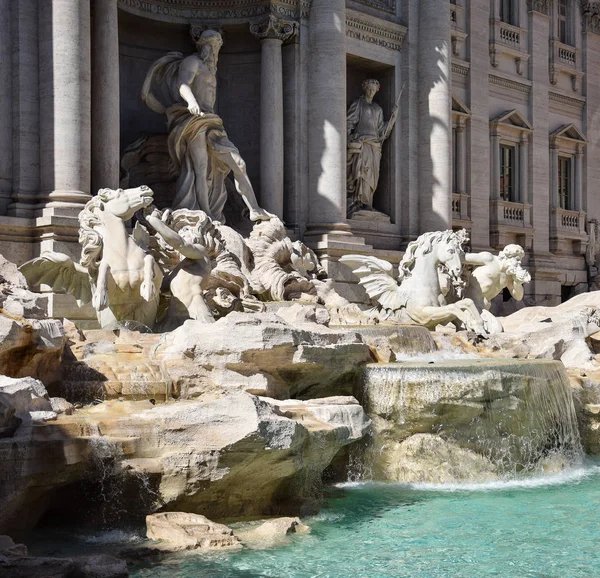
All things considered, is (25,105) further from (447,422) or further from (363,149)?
(447,422)

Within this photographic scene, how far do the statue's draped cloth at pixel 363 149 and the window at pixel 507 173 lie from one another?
471 centimetres

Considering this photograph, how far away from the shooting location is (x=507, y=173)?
21.9 meters

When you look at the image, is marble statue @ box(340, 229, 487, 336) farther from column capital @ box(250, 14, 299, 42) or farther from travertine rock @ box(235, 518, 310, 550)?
travertine rock @ box(235, 518, 310, 550)

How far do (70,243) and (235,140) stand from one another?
16.8 ft

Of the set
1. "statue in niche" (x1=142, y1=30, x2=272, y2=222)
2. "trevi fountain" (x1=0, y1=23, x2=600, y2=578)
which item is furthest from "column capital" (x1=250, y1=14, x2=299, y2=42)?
"trevi fountain" (x1=0, y1=23, x2=600, y2=578)

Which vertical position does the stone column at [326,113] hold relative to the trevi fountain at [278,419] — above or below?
above

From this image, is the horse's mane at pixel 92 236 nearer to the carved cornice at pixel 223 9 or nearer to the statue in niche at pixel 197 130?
the statue in niche at pixel 197 130

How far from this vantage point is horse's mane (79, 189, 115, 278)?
10422 mm

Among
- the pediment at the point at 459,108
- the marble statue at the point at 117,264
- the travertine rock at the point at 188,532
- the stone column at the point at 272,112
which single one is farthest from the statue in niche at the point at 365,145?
the travertine rock at the point at 188,532

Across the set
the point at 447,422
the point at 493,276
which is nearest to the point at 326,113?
the point at 493,276

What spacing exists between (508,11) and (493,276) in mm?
10289

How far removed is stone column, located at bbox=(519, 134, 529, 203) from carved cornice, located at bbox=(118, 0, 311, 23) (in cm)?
763

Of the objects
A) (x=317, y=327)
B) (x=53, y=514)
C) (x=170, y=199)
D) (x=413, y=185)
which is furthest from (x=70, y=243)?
(x=413, y=185)

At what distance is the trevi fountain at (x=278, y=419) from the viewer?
21.7 ft
